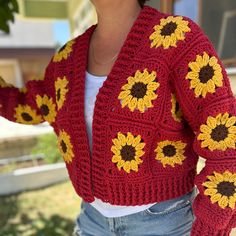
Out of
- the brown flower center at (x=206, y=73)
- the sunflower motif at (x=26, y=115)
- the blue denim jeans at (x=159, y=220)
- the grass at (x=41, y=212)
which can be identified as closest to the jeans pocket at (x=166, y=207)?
the blue denim jeans at (x=159, y=220)

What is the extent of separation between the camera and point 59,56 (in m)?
1.30

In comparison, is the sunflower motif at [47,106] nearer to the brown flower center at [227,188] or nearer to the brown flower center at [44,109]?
the brown flower center at [44,109]

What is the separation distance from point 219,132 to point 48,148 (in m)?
4.54

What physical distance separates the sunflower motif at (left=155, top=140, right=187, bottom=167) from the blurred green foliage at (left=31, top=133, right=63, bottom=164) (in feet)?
13.8

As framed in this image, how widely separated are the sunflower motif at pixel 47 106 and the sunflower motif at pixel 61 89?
131 mm

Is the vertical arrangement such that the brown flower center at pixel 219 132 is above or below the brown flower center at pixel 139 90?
below

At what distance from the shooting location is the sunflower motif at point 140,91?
1.00m

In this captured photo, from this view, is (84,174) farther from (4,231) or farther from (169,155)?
(4,231)

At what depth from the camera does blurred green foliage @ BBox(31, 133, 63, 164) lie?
5152mm

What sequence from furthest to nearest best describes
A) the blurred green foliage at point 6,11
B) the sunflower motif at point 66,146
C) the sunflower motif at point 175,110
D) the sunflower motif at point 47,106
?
the blurred green foliage at point 6,11 → the sunflower motif at point 47,106 → the sunflower motif at point 66,146 → the sunflower motif at point 175,110

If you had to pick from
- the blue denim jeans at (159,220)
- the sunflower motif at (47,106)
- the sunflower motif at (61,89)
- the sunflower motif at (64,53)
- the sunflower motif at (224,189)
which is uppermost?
the sunflower motif at (64,53)

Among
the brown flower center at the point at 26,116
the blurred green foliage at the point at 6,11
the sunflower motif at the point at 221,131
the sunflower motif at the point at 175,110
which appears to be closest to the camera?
the sunflower motif at the point at 221,131

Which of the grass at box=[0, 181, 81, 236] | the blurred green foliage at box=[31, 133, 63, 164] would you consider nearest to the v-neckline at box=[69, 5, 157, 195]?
the grass at box=[0, 181, 81, 236]


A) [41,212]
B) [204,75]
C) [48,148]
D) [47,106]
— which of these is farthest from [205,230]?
[48,148]
